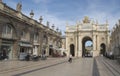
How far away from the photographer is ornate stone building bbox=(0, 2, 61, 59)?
1169 inches

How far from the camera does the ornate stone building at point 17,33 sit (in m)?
29.7

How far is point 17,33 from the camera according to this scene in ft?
110

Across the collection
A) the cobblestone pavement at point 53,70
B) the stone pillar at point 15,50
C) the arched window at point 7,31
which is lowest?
the cobblestone pavement at point 53,70

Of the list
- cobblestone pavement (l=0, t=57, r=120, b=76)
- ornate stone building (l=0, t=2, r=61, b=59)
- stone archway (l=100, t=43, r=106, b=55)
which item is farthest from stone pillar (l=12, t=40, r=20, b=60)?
stone archway (l=100, t=43, r=106, b=55)

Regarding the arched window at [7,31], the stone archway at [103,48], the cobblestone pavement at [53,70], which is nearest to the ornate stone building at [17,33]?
the arched window at [7,31]

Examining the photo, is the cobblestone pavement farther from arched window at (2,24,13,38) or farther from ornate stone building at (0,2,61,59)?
ornate stone building at (0,2,61,59)

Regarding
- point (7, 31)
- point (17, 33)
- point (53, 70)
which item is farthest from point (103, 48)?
point (53, 70)

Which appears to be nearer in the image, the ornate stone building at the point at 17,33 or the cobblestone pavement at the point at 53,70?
the cobblestone pavement at the point at 53,70

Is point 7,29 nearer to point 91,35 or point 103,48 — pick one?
point 91,35

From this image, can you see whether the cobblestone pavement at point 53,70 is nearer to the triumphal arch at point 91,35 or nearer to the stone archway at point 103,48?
the triumphal arch at point 91,35

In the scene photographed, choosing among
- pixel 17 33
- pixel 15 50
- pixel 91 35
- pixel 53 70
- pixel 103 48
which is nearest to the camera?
pixel 53 70

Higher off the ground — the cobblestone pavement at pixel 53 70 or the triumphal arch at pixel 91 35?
the triumphal arch at pixel 91 35

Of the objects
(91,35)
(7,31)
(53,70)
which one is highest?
(91,35)

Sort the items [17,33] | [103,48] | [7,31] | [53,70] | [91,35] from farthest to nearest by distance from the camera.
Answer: [103,48] < [91,35] < [17,33] < [7,31] < [53,70]
